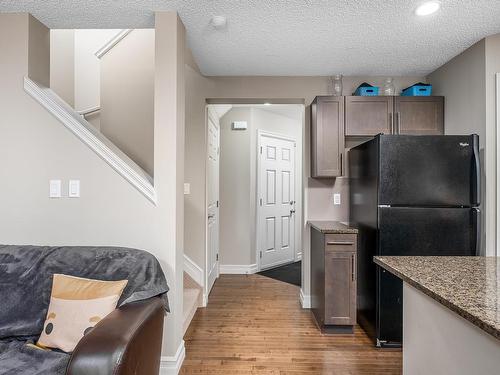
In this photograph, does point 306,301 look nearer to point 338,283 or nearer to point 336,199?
point 338,283

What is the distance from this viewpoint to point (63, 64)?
11.7 feet

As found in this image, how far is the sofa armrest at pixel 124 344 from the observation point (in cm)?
117

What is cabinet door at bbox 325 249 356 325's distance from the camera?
2.63m

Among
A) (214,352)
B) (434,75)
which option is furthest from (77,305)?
(434,75)

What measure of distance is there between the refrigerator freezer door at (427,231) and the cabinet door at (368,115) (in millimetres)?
952

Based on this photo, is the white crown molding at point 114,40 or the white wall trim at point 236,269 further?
the white wall trim at point 236,269

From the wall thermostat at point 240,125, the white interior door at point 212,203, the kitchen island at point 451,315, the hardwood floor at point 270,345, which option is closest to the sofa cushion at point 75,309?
the hardwood floor at point 270,345

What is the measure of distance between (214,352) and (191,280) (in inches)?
40.8

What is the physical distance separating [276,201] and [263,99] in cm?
209

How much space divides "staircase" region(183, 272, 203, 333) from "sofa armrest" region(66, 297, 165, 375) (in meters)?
1.16

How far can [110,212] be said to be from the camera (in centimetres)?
211

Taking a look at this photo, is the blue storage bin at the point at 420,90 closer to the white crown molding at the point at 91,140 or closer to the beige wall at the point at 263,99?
the beige wall at the point at 263,99

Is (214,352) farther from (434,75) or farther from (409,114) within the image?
(434,75)

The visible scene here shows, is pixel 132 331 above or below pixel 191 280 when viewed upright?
above
